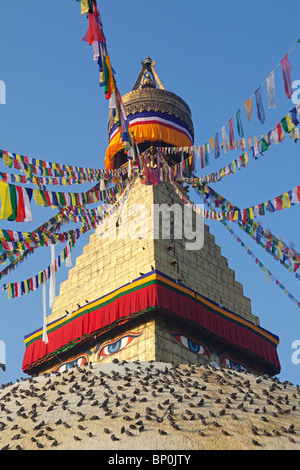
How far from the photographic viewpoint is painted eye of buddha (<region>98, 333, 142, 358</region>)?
12828mm

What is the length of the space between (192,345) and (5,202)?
18.7 feet

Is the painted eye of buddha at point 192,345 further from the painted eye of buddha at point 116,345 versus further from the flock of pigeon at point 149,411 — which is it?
the flock of pigeon at point 149,411

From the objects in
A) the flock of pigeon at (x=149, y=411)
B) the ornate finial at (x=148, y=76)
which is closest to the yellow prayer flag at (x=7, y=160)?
the flock of pigeon at (x=149, y=411)

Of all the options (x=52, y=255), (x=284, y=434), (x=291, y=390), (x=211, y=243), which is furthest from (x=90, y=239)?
(x=284, y=434)

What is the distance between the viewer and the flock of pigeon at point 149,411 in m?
7.45

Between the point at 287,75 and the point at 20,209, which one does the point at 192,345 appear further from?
the point at 287,75

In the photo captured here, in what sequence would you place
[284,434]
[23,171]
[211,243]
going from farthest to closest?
[211,243], [23,171], [284,434]

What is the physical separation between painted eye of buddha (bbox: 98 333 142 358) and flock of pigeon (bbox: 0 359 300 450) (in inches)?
75.6

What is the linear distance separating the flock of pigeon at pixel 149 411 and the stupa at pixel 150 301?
6.46 feet

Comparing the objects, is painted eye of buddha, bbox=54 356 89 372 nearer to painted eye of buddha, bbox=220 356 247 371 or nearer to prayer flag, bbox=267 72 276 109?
painted eye of buddha, bbox=220 356 247 371

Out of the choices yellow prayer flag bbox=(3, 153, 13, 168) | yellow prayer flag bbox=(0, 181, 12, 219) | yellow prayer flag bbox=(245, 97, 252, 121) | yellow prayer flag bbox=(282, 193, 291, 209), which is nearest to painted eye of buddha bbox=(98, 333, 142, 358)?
yellow prayer flag bbox=(282, 193, 291, 209)

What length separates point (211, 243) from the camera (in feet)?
53.3
